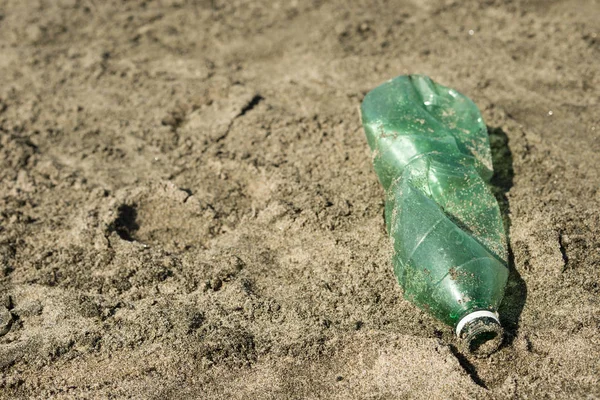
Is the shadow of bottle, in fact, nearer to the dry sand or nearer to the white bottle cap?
A: the dry sand

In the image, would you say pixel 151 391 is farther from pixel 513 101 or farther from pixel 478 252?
pixel 513 101

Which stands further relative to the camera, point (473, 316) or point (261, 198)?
point (261, 198)

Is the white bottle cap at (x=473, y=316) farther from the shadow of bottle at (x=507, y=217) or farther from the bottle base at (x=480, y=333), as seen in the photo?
the shadow of bottle at (x=507, y=217)

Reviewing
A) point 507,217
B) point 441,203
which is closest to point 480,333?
point 441,203

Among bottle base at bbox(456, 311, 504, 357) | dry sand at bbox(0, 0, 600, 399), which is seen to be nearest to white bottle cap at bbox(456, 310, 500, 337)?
bottle base at bbox(456, 311, 504, 357)

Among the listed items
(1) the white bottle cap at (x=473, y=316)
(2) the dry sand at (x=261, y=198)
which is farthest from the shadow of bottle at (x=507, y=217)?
(1) the white bottle cap at (x=473, y=316)

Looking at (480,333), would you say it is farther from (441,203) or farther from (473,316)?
(441,203)

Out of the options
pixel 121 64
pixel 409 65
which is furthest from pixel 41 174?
pixel 409 65
